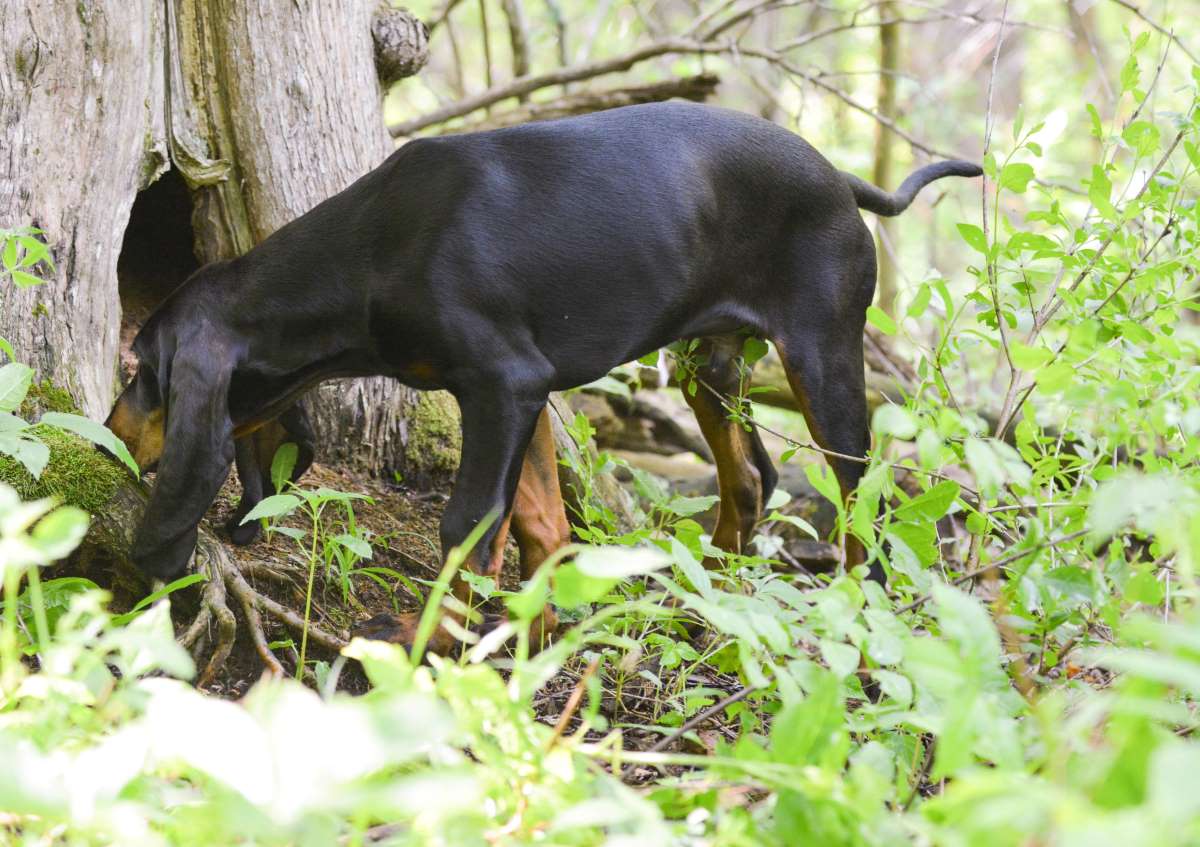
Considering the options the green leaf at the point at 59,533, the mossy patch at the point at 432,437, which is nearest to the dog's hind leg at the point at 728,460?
the mossy patch at the point at 432,437

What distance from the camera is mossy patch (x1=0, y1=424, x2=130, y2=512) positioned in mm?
2975

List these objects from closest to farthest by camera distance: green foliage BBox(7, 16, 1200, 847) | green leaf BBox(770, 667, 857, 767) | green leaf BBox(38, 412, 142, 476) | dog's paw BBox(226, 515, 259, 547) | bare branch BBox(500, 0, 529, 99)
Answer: green foliage BBox(7, 16, 1200, 847) < green leaf BBox(770, 667, 857, 767) < green leaf BBox(38, 412, 142, 476) < dog's paw BBox(226, 515, 259, 547) < bare branch BBox(500, 0, 529, 99)

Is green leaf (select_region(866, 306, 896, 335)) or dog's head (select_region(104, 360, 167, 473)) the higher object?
green leaf (select_region(866, 306, 896, 335))

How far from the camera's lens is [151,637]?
58.9 inches

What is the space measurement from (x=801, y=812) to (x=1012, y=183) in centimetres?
167

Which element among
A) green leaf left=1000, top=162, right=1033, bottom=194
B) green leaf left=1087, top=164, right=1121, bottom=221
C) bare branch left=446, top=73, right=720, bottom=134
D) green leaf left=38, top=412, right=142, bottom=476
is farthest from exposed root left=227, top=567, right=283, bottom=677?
bare branch left=446, top=73, right=720, bottom=134

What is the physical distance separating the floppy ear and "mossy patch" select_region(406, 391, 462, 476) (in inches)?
47.1

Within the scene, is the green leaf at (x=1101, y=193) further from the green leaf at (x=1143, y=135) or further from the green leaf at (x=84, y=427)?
the green leaf at (x=84, y=427)

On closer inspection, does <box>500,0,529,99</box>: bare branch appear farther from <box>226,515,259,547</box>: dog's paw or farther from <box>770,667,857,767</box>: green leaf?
<box>770,667,857,767</box>: green leaf

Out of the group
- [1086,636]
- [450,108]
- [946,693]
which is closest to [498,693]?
[946,693]

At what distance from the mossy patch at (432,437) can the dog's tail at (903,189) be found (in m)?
1.71

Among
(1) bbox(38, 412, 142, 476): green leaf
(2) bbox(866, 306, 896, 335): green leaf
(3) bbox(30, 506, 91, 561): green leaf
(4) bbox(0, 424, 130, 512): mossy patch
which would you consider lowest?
(4) bbox(0, 424, 130, 512): mossy patch

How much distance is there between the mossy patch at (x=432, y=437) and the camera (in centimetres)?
431

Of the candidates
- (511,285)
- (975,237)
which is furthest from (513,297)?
(975,237)
